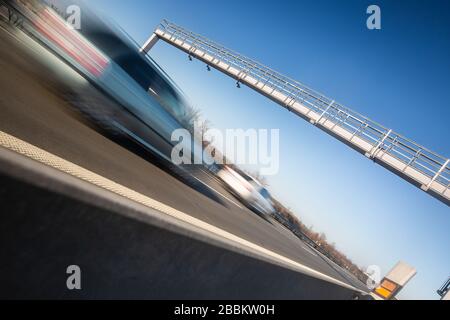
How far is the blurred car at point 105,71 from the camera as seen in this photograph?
482cm

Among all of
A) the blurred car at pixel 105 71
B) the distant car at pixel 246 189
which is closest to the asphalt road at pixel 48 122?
the blurred car at pixel 105 71

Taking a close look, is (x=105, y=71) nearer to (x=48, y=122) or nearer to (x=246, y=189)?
(x=48, y=122)

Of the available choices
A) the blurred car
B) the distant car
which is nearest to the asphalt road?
the blurred car

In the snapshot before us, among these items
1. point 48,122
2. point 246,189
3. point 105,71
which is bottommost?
point 246,189

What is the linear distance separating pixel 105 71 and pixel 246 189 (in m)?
8.77

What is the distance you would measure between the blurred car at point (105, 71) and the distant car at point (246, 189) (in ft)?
17.6

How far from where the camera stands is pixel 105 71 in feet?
17.2

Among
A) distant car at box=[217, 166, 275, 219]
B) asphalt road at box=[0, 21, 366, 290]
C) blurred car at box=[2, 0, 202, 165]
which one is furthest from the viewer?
distant car at box=[217, 166, 275, 219]

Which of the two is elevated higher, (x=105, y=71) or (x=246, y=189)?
(x=105, y=71)

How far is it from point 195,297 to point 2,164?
1.96 metres

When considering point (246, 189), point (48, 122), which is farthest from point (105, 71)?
point (246, 189)

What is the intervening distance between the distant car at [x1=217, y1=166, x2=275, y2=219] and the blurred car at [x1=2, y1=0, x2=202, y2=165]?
5.38 metres

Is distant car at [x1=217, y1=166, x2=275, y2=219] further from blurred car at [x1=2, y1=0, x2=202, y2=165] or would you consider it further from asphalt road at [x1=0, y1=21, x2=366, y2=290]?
asphalt road at [x1=0, y1=21, x2=366, y2=290]

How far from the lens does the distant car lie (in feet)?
41.2
